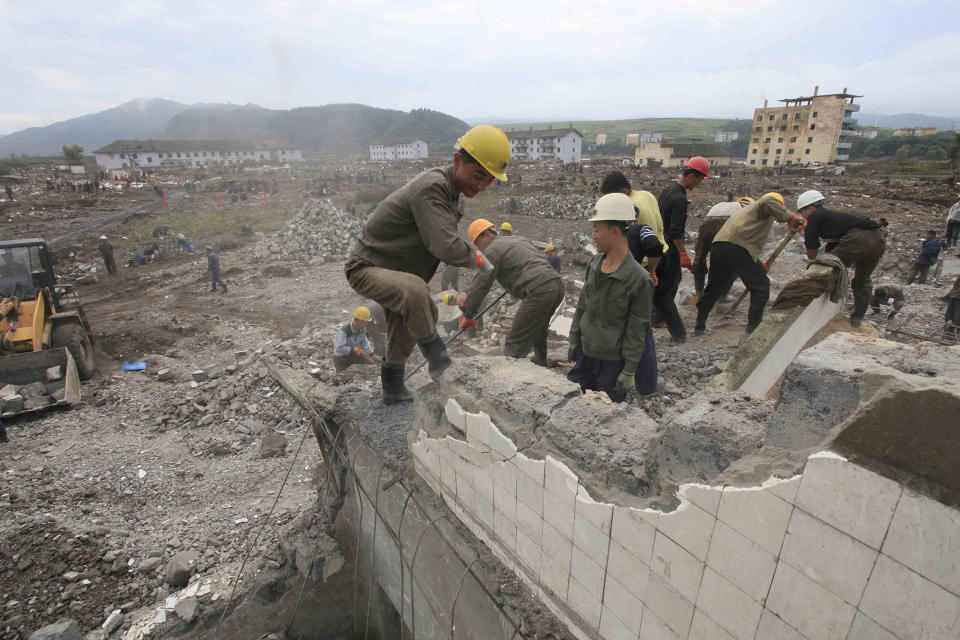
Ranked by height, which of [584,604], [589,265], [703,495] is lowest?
[584,604]

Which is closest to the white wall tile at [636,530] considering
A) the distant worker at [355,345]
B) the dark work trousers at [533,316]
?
the dark work trousers at [533,316]

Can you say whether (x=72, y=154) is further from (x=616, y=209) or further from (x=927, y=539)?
(x=927, y=539)

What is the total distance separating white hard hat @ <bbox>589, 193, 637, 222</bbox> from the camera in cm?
272

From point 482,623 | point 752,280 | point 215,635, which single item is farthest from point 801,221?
point 215,635

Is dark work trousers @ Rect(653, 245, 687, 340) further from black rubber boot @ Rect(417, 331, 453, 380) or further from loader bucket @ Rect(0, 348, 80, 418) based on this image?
loader bucket @ Rect(0, 348, 80, 418)

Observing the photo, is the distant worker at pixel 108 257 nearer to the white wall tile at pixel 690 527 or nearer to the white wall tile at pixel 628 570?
the white wall tile at pixel 628 570

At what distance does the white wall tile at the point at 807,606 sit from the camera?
1261 millimetres

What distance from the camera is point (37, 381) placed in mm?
7352

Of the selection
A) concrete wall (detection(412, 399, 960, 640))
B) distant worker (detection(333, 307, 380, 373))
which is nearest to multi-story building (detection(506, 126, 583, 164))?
distant worker (detection(333, 307, 380, 373))

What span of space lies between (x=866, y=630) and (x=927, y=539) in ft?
1.14

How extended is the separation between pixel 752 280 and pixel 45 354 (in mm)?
9948

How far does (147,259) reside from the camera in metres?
16.1

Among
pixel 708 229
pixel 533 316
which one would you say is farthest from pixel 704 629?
pixel 708 229

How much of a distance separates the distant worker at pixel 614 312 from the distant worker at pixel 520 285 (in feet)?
2.55
